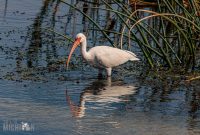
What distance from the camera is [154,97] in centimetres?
949

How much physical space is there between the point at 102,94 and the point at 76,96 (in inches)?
14.8

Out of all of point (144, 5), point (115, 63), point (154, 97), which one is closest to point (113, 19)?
point (144, 5)

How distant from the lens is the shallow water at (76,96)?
7828 mm

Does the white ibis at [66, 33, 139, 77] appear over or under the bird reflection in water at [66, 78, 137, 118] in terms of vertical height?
over

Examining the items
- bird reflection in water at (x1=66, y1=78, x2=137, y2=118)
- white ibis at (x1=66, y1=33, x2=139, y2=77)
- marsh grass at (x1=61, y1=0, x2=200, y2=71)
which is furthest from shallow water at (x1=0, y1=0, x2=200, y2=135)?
marsh grass at (x1=61, y1=0, x2=200, y2=71)

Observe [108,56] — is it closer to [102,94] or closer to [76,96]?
[102,94]

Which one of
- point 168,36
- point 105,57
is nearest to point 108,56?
point 105,57

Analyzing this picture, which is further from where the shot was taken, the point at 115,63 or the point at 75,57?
the point at 75,57

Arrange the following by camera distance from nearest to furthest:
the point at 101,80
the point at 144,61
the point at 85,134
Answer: the point at 85,134
the point at 101,80
the point at 144,61

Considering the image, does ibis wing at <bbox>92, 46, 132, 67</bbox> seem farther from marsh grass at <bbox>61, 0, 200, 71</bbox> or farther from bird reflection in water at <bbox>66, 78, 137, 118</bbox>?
bird reflection in water at <bbox>66, 78, 137, 118</bbox>

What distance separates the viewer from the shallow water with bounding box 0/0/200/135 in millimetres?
7828

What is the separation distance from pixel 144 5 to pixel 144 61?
5.45 metres

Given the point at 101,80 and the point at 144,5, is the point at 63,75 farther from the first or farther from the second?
the point at 144,5

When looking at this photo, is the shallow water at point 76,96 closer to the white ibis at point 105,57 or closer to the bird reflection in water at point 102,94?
the bird reflection in water at point 102,94
